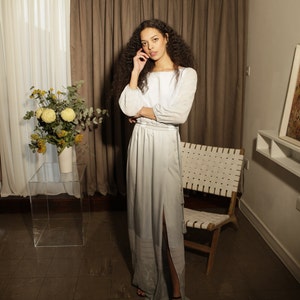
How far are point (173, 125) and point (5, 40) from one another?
2.04 m

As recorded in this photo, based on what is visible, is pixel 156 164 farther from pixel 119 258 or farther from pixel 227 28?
pixel 227 28

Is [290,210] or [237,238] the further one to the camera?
[237,238]

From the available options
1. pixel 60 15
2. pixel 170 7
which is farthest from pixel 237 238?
pixel 60 15

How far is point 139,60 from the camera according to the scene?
181cm

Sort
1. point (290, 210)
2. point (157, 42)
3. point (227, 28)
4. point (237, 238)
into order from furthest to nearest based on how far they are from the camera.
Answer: point (227, 28), point (237, 238), point (290, 210), point (157, 42)

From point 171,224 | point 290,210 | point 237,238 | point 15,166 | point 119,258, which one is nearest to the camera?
point 171,224

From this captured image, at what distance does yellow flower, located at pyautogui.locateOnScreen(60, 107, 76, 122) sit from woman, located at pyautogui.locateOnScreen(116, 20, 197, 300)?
0.58 meters

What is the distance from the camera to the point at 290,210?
2.30 m

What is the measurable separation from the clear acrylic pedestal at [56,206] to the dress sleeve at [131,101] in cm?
97

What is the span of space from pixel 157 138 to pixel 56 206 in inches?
66.0

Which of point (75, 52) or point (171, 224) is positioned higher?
point (75, 52)

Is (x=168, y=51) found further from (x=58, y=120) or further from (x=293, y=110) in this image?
(x=58, y=120)

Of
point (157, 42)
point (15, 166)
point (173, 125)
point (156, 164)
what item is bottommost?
point (15, 166)

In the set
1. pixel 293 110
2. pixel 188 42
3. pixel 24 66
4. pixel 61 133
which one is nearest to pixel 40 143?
pixel 61 133
